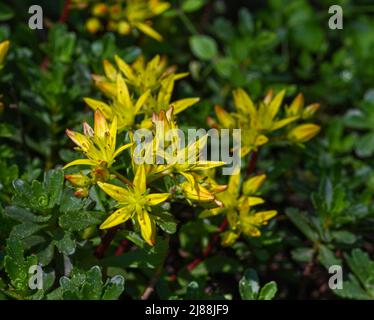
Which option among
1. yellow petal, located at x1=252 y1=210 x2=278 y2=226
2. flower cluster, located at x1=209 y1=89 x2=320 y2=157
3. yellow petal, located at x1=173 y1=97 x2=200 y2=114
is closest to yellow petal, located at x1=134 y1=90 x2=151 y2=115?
yellow petal, located at x1=173 y1=97 x2=200 y2=114

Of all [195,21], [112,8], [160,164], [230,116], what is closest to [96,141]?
[160,164]

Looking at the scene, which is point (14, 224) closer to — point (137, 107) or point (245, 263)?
point (137, 107)

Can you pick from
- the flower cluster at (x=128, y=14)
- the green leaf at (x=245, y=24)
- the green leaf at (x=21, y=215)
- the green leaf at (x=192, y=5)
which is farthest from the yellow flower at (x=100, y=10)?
the green leaf at (x=21, y=215)

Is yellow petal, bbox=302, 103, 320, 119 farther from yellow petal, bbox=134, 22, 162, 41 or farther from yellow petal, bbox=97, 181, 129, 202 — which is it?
yellow petal, bbox=97, 181, 129, 202

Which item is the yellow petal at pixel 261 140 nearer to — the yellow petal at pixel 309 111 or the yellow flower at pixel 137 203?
the yellow petal at pixel 309 111

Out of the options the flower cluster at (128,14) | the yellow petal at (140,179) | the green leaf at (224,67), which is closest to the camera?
the yellow petal at (140,179)
